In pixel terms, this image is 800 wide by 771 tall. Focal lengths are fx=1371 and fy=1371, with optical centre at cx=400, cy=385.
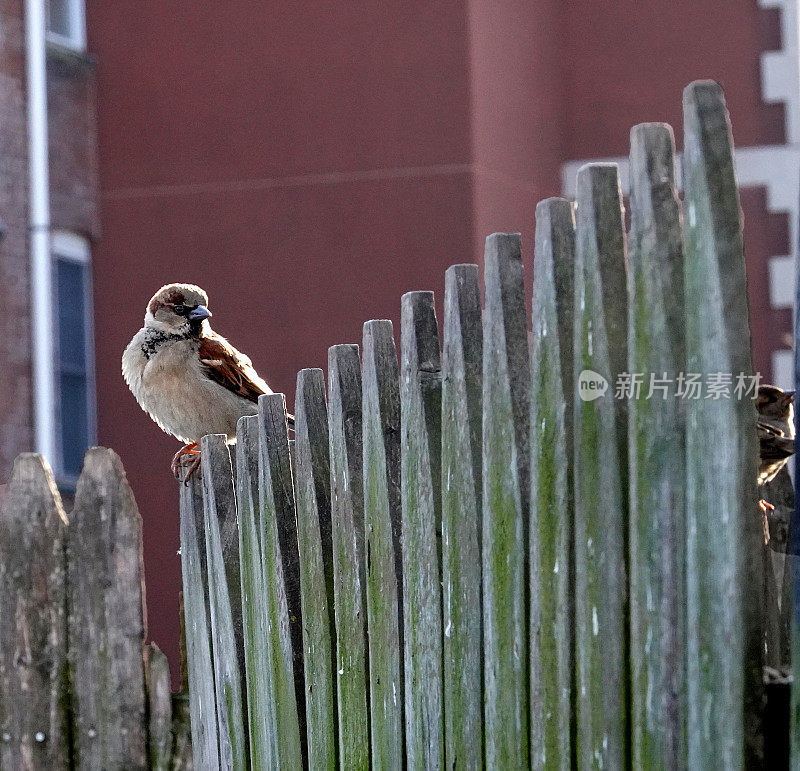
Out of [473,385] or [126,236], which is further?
[126,236]

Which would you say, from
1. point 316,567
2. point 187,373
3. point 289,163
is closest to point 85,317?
point 289,163

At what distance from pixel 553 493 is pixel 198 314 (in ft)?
8.36

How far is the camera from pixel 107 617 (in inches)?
144

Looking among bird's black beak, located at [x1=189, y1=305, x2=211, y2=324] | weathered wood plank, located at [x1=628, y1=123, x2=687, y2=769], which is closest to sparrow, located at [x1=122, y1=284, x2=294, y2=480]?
bird's black beak, located at [x1=189, y1=305, x2=211, y2=324]

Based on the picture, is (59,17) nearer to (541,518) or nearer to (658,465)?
(541,518)

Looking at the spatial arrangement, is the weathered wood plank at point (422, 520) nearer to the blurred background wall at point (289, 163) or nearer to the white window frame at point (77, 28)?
the blurred background wall at point (289, 163)

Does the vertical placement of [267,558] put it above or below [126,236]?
below

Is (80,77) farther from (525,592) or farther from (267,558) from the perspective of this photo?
(525,592)

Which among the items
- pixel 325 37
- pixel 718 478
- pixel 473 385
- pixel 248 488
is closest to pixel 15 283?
pixel 325 37

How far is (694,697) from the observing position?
1913 mm

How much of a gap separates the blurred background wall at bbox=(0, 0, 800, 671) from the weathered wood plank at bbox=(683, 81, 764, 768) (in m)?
6.83

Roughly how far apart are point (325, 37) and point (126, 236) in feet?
6.45

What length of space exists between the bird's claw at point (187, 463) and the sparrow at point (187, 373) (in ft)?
0.15

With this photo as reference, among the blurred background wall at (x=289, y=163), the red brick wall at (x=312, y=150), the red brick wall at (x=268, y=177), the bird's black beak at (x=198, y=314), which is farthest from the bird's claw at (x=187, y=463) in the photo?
the red brick wall at (x=312, y=150)
